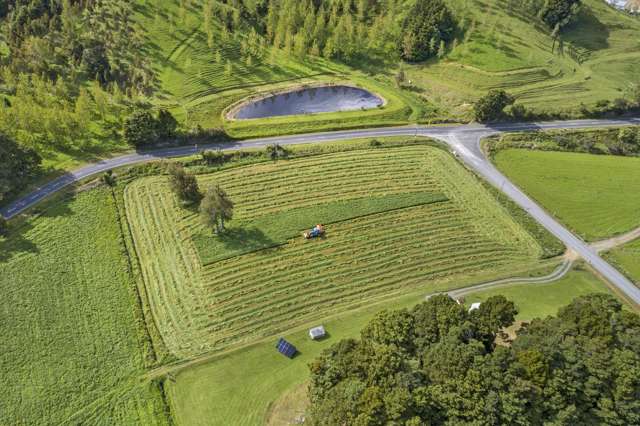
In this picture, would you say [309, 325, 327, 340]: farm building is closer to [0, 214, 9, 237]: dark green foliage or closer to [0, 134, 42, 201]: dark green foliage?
[0, 214, 9, 237]: dark green foliage

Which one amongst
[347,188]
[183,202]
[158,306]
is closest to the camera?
[158,306]

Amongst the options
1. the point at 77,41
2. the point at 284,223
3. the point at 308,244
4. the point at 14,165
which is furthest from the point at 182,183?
the point at 77,41

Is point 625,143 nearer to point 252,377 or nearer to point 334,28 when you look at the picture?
point 334,28

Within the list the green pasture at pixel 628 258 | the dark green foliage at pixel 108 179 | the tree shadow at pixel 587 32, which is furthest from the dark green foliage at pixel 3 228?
the tree shadow at pixel 587 32

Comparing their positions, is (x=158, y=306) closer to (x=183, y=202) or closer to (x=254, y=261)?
(x=254, y=261)

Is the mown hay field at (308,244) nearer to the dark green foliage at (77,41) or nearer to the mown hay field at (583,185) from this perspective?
the mown hay field at (583,185)

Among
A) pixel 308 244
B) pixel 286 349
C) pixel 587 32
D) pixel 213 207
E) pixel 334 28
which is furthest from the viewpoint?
pixel 587 32

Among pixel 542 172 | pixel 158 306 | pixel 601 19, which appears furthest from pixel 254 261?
pixel 601 19
